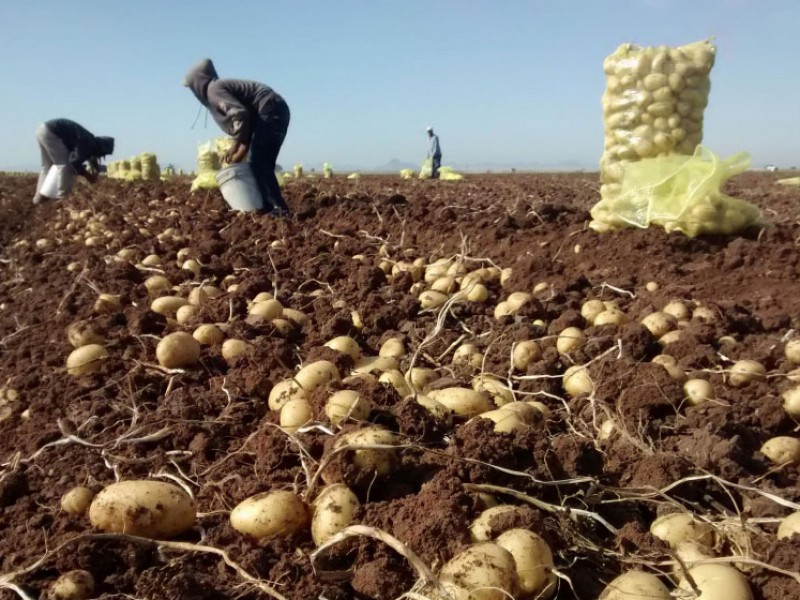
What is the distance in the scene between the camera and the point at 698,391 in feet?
8.48

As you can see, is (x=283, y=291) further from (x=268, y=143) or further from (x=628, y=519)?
(x=268, y=143)

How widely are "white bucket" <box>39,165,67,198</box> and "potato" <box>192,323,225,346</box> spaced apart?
11.7 m

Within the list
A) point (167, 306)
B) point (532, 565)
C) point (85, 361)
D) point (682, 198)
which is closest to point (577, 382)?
point (532, 565)

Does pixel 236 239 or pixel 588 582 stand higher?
pixel 236 239

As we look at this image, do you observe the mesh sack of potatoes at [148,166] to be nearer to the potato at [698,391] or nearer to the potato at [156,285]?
the potato at [156,285]

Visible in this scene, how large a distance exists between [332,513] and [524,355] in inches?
60.0

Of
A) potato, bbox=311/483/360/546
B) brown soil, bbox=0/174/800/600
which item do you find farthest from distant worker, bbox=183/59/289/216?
potato, bbox=311/483/360/546

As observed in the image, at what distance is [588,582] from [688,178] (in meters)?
4.00

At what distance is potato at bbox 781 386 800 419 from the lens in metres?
2.49

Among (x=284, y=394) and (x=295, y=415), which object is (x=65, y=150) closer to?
(x=284, y=394)

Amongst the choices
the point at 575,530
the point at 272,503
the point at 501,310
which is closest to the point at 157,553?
the point at 272,503

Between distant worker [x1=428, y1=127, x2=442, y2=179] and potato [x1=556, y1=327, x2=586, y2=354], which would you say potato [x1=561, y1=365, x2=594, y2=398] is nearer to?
potato [x1=556, y1=327, x2=586, y2=354]

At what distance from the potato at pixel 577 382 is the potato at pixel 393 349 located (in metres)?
0.82

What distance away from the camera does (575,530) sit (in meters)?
1.79
